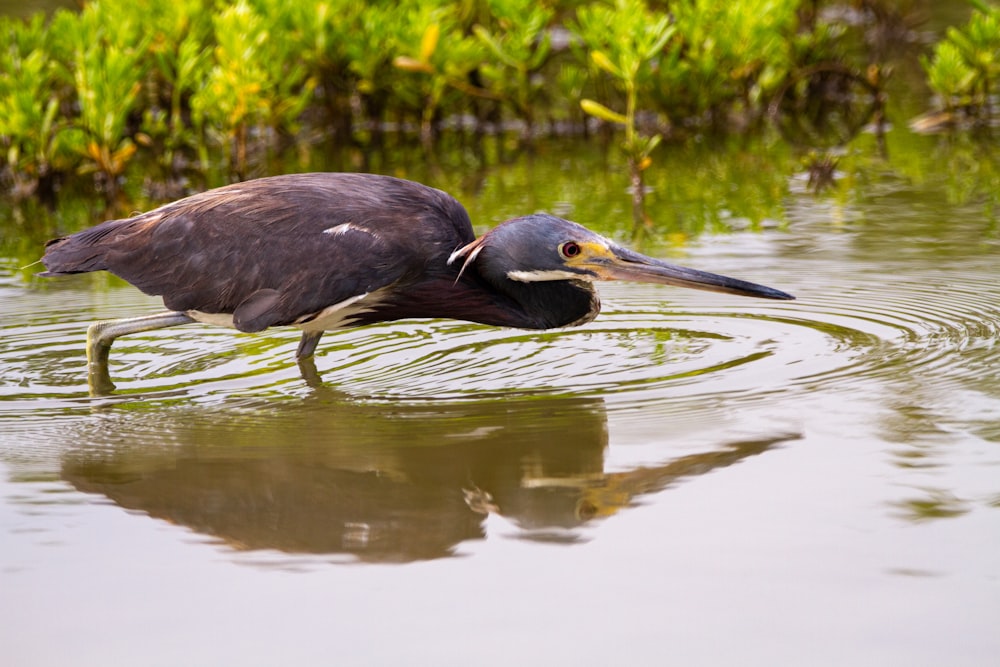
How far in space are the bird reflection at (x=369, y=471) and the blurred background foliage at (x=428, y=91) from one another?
346 centimetres

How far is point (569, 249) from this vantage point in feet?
17.0

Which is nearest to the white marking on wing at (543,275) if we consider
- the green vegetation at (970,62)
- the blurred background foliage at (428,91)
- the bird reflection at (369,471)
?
the bird reflection at (369,471)

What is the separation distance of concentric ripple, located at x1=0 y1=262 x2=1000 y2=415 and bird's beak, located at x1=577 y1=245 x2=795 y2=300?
0.35m

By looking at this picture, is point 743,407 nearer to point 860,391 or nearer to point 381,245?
point 860,391

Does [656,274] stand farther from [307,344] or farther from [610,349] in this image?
[307,344]

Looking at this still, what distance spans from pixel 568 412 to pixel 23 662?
2.21 meters

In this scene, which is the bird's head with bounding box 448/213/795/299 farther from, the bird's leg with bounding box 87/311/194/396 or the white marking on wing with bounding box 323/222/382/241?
the bird's leg with bounding box 87/311/194/396

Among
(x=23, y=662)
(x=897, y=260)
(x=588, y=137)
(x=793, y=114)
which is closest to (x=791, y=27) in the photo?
(x=793, y=114)

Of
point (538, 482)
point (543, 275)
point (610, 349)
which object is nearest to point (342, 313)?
point (543, 275)

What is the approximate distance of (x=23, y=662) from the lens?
3.15m

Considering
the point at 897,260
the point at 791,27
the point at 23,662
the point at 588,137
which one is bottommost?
the point at 23,662

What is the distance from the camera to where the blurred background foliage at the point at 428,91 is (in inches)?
353

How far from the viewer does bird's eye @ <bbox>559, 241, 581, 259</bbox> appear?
516 cm

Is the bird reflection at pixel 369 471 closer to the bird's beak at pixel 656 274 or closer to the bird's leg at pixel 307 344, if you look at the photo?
the bird's beak at pixel 656 274
